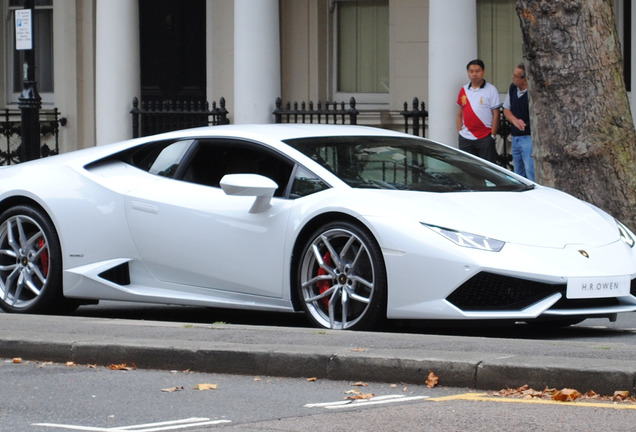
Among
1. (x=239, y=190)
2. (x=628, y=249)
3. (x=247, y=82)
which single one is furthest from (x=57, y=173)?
(x=247, y=82)

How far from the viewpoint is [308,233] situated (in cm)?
857

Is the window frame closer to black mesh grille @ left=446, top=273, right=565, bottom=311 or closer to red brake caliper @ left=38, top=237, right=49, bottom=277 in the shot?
red brake caliper @ left=38, top=237, right=49, bottom=277

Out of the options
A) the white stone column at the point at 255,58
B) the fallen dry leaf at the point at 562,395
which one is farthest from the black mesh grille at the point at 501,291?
the white stone column at the point at 255,58

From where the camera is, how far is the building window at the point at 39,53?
80.3 ft

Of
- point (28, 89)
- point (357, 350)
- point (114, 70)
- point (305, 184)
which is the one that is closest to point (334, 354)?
point (357, 350)

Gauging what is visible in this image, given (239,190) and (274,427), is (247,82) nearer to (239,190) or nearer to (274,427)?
(239,190)

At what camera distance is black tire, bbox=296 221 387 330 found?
818cm

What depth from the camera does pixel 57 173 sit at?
32.6 ft

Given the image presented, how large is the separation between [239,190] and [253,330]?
94 centimetres

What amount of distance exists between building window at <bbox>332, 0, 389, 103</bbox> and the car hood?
13.2 meters

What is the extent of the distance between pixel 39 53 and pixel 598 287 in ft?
59.6

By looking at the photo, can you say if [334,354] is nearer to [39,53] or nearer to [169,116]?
[169,116]

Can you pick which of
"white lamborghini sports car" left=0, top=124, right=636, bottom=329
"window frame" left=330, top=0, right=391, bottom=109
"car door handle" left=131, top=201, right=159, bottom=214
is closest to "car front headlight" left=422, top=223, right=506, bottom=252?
"white lamborghini sports car" left=0, top=124, right=636, bottom=329

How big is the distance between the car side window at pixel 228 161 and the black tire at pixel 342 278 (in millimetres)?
788
